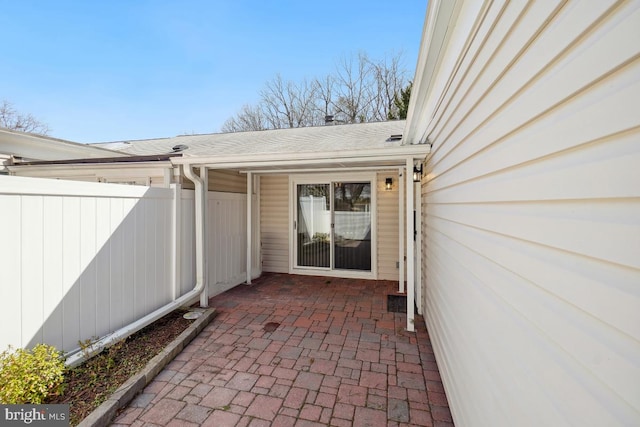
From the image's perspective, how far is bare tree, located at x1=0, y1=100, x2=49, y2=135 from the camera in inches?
565

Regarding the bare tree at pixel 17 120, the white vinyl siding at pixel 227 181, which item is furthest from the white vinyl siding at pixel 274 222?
the bare tree at pixel 17 120

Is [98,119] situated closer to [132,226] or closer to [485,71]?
[132,226]

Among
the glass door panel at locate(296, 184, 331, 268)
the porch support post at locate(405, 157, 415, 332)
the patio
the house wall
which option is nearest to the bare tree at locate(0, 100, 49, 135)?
the glass door panel at locate(296, 184, 331, 268)

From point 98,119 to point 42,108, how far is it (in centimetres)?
263

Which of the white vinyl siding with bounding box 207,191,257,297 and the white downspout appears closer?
the white downspout

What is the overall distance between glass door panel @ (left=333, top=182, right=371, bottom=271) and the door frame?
11cm

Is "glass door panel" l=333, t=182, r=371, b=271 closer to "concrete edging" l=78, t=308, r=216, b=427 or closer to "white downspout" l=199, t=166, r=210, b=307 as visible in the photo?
"white downspout" l=199, t=166, r=210, b=307

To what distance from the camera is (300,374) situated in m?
2.84

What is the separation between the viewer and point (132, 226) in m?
3.49

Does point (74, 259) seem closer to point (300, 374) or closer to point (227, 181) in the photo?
point (300, 374)

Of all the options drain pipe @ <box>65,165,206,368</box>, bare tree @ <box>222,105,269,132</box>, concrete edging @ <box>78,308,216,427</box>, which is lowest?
concrete edging @ <box>78,308,216,427</box>

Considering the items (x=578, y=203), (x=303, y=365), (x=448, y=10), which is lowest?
(x=303, y=365)

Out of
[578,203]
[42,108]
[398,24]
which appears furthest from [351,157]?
[42,108]

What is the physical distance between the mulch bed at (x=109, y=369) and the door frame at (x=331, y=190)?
3217 millimetres
